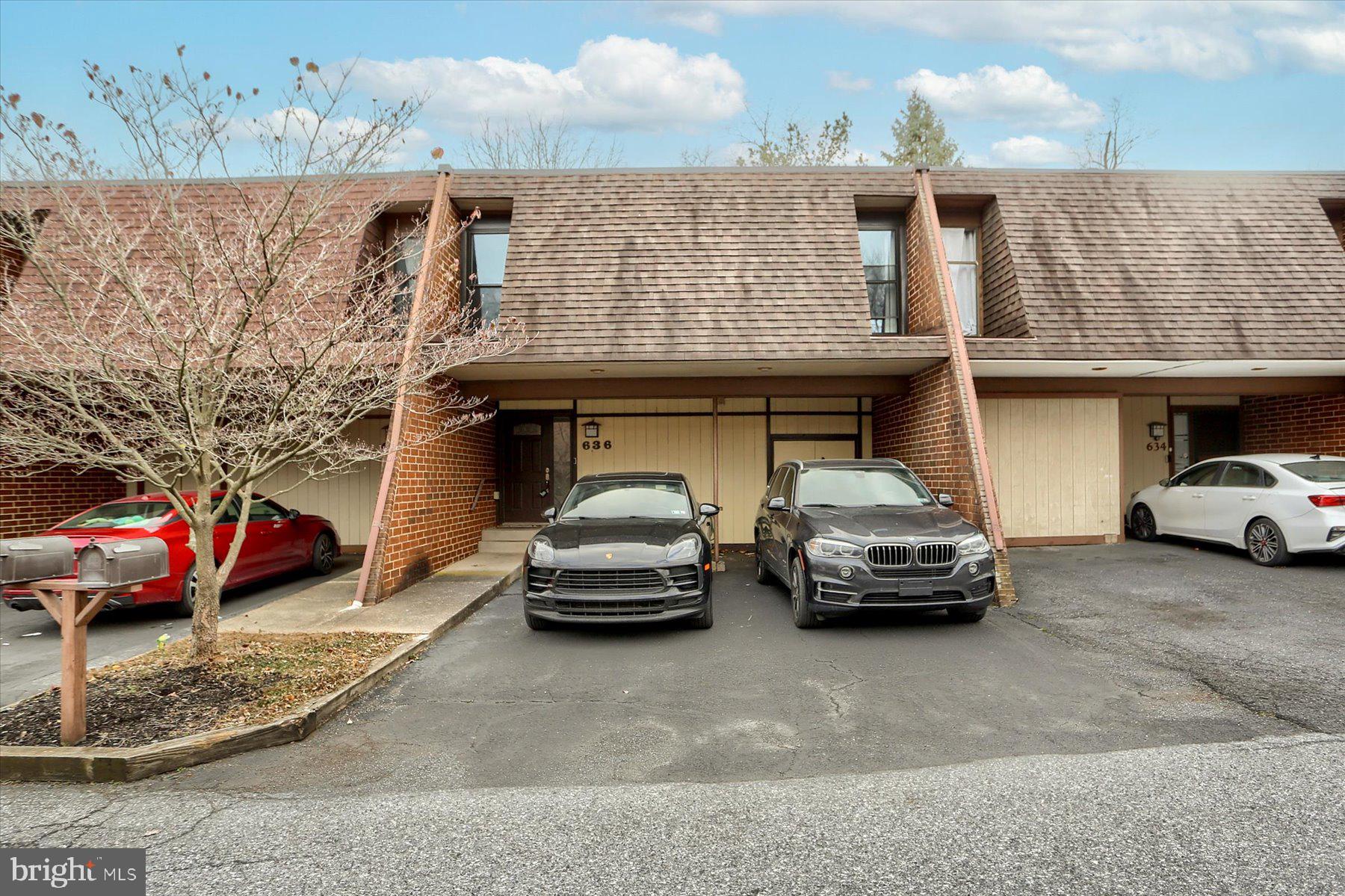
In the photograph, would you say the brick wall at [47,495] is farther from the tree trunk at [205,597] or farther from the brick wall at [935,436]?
the brick wall at [935,436]

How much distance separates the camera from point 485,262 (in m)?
Answer: 10.7

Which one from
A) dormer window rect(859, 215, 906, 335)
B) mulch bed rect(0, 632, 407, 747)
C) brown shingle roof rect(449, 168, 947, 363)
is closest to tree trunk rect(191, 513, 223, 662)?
mulch bed rect(0, 632, 407, 747)

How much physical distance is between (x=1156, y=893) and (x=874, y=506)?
14.9 feet

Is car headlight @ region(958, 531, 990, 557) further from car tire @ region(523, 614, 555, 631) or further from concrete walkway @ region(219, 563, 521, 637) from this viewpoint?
concrete walkway @ region(219, 563, 521, 637)

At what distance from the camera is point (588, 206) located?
10.1 m

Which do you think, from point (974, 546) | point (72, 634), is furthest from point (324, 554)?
point (974, 546)

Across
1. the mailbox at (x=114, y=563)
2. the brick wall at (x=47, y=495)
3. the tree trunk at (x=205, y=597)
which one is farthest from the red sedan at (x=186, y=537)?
the brick wall at (x=47, y=495)

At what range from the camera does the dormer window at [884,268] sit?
35.1ft

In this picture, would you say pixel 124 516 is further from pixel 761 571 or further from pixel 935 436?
pixel 935 436

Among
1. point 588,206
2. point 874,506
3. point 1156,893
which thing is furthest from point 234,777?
point 588,206

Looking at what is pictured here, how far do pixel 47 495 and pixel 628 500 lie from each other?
10.2 m

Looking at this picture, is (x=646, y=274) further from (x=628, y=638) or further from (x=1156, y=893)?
(x=1156, y=893)

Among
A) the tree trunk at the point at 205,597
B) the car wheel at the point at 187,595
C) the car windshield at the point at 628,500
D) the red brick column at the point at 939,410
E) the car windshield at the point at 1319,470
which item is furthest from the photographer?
the car windshield at the point at 1319,470

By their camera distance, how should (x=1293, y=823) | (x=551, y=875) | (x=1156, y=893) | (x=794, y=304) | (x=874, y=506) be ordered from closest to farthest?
1. (x=1156, y=893)
2. (x=551, y=875)
3. (x=1293, y=823)
4. (x=874, y=506)
5. (x=794, y=304)
